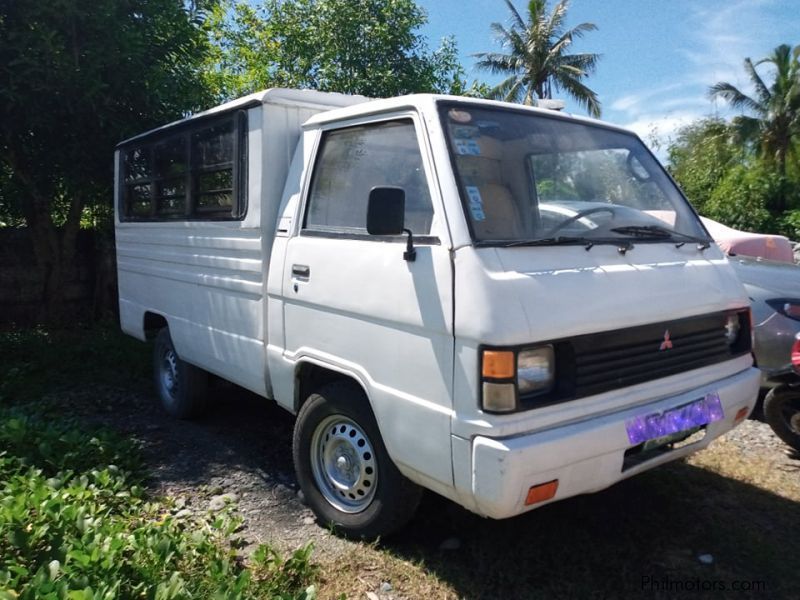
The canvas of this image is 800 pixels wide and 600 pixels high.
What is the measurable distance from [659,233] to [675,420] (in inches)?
38.8

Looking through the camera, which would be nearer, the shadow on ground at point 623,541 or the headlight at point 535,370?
the headlight at point 535,370

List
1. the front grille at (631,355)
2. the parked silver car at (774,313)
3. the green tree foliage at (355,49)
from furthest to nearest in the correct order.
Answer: the green tree foliage at (355,49), the parked silver car at (774,313), the front grille at (631,355)

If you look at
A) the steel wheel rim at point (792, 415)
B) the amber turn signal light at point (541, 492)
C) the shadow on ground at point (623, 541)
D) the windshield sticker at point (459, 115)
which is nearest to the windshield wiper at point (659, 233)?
the windshield sticker at point (459, 115)

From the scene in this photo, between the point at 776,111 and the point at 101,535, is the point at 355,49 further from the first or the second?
the point at 776,111

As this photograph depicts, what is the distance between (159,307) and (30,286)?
15.5 ft

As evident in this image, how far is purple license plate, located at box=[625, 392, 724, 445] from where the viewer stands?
2830 millimetres

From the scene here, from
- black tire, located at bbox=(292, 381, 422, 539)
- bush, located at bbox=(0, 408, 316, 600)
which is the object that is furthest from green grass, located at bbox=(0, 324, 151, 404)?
black tire, located at bbox=(292, 381, 422, 539)

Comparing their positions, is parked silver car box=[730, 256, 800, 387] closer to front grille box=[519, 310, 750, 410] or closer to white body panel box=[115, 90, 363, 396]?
front grille box=[519, 310, 750, 410]

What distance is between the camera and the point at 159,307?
5.52 meters

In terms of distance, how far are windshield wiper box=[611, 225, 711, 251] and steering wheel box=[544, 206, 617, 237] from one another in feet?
0.42

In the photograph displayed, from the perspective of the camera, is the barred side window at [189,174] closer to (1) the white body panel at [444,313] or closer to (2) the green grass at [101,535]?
(1) the white body panel at [444,313]

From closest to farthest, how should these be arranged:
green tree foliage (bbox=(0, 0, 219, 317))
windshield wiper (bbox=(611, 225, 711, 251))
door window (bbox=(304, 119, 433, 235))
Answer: door window (bbox=(304, 119, 433, 235)) → windshield wiper (bbox=(611, 225, 711, 251)) → green tree foliage (bbox=(0, 0, 219, 317))

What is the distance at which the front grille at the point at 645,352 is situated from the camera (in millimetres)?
2758

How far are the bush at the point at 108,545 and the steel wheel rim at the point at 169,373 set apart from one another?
1.42 metres
